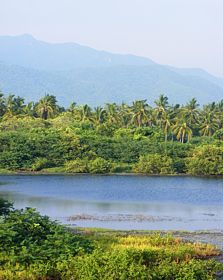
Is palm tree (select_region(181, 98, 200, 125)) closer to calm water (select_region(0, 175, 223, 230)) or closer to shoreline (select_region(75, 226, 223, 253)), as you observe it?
calm water (select_region(0, 175, 223, 230))

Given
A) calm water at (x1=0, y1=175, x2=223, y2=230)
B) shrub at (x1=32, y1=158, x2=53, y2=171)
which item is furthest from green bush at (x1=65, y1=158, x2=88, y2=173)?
calm water at (x1=0, y1=175, x2=223, y2=230)

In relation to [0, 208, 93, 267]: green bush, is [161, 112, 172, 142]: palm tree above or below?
above

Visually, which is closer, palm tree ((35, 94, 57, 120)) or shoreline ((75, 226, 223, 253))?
shoreline ((75, 226, 223, 253))

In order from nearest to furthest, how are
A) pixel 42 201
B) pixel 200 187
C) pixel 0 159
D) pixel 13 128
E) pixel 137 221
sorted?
pixel 137 221 < pixel 42 201 < pixel 200 187 < pixel 0 159 < pixel 13 128

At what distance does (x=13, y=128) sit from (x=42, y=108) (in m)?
13.5

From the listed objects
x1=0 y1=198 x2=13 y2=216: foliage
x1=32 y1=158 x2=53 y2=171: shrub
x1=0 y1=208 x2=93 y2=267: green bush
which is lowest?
x1=32 y1=158 x2=53 y2=171: shrub

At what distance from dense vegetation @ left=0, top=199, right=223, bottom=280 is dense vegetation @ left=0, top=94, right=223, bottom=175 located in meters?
60.2

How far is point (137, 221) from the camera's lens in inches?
1623

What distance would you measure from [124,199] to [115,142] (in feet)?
115

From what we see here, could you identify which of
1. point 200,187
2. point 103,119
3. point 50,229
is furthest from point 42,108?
point 50,229

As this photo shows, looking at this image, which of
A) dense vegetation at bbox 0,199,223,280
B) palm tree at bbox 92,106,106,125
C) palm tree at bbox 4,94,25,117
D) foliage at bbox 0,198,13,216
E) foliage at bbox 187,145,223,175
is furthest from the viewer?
palm tree at bbox 4,94,25,117

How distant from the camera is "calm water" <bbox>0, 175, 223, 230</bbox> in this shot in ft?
138

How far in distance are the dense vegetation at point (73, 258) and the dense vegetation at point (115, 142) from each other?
6024 cm

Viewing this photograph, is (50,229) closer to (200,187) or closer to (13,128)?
(200,187)
